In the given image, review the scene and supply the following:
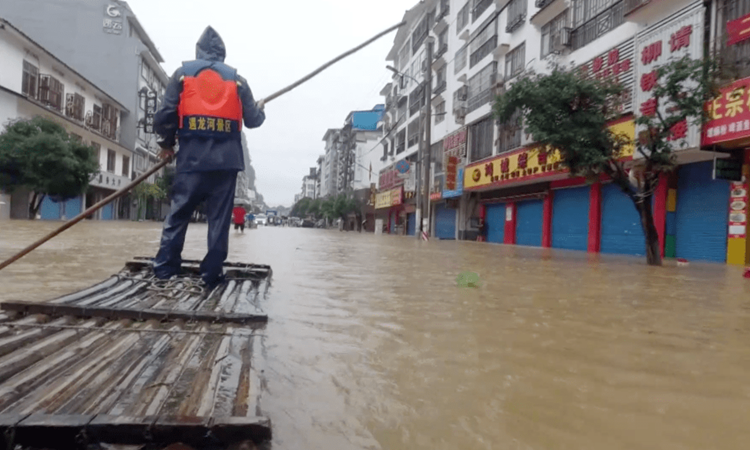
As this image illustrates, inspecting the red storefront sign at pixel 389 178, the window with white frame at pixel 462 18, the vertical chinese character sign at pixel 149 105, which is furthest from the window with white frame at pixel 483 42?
the vertical chinese character sign at pixel 149 105

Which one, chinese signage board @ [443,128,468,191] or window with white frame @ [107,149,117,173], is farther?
window with white frame @ [107,149,117,173]

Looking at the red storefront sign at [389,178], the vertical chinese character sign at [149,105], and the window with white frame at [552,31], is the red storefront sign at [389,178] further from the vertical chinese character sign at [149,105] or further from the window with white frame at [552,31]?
the window with white frame at [552,31]

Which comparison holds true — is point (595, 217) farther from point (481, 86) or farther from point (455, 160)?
point (455, 160)

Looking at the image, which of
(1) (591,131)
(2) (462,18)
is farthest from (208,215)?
(2) (462,18)

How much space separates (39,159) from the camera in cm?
2411

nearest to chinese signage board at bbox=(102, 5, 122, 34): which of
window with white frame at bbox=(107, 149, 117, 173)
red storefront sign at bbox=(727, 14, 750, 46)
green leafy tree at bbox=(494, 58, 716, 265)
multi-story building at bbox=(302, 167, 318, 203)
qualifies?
window with white frame at bbox=(107, 149, 117, 173)

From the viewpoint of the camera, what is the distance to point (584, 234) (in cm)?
1830

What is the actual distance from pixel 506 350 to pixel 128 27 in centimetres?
4865

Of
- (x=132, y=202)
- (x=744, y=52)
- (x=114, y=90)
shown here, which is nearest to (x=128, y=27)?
(x=114, y=90)

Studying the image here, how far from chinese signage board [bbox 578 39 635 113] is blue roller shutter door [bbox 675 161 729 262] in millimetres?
2414

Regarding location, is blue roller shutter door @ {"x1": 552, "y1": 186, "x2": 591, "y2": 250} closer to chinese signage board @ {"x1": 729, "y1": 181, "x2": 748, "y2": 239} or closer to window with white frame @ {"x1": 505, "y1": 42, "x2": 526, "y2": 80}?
chinese signage board @ {"x1": 729, "y1": 181, "x2": 748, "y2": 239}

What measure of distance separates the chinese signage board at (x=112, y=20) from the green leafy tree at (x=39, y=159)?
20.5 m

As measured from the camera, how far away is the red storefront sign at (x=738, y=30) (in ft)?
36.9

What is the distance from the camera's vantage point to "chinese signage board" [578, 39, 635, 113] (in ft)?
48.2
